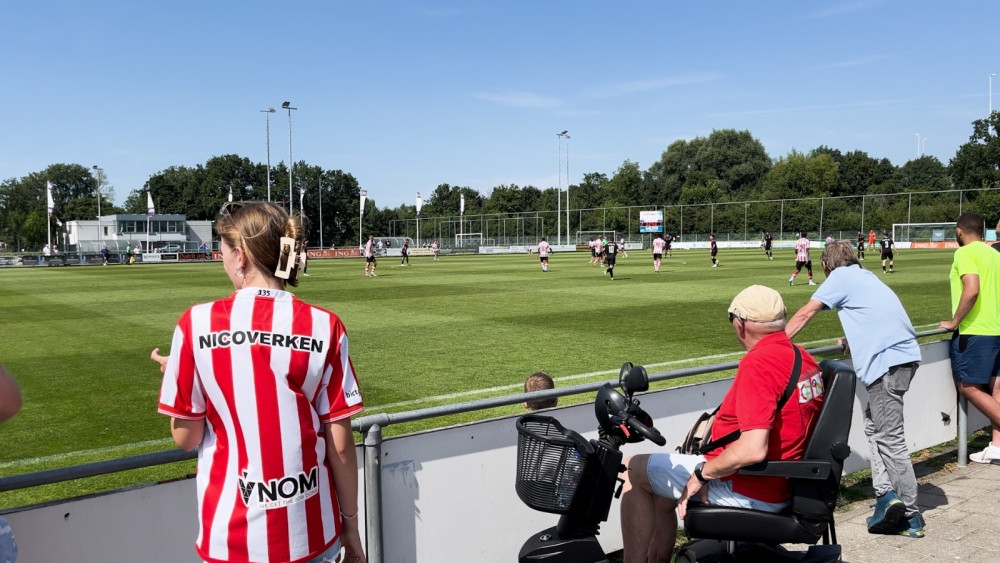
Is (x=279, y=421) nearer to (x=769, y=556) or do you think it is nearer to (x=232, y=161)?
(x=769, y=556)

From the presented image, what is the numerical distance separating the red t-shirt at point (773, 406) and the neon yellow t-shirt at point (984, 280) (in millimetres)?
3301

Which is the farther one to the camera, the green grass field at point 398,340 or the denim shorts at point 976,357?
the green grass field at point 398,340

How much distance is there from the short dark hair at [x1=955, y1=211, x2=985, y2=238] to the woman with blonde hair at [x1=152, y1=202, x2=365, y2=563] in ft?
18.0

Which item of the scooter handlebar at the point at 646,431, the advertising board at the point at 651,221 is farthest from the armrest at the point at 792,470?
the advertising board at the point at 651,221

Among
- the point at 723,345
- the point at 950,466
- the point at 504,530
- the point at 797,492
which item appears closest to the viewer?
the point at 797,492

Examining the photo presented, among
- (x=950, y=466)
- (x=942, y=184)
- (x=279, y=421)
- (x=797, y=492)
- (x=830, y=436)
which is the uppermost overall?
(x=942, y=184)

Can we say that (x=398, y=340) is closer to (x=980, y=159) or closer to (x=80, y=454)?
(x=80, y=454)

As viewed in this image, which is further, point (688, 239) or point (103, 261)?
point (688, 239)

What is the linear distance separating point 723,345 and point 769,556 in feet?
29.0

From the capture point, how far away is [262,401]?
81.1 inches

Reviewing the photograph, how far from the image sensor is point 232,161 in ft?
368

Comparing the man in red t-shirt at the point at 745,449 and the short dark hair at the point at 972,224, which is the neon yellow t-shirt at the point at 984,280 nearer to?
the short dark hair at the point at 972,224

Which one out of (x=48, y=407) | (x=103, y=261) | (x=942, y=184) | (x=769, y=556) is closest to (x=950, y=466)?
(x=769, y=556)

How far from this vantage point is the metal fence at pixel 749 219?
6412cm
